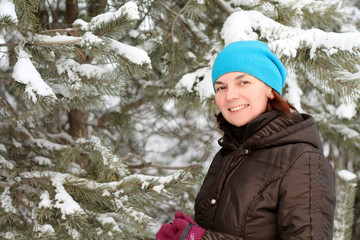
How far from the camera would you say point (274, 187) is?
49.1 inches

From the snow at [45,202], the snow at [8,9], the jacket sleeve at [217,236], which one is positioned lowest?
the snow at [45,202]

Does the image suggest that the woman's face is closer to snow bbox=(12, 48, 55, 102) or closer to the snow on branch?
the snow on branch

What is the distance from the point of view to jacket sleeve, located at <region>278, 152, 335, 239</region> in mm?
1151

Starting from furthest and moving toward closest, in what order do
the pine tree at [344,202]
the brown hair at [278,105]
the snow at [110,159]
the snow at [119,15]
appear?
the pine tree at [344,202] → the snow at [110,159] → the snow at [119,15] → the brown hair at [278,105]

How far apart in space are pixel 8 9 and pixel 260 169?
3.58 feet

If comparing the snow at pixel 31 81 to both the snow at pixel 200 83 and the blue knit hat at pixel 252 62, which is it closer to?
the blue knit hat at pixel 252 62

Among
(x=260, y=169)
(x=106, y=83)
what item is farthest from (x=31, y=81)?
(x=260, y=169)

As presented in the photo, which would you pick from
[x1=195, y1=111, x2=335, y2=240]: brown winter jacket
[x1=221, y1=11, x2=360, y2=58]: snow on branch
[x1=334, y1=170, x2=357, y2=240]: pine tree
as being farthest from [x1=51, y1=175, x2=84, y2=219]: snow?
[x1=334, y1=170, x2=357, y2=240]: pine tree

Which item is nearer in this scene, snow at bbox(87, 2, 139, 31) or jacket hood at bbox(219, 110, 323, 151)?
jacket hood at bbox(219, 110, 323, 151)

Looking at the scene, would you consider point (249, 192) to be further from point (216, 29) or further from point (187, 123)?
point (187, 123)

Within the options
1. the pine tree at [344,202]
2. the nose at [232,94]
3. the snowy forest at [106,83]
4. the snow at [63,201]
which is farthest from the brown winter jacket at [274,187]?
the pine tree at [344,202]

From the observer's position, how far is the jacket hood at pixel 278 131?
1.32 meters

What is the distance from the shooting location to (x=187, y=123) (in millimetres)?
4742

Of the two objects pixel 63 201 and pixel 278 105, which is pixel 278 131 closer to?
pixel 278 105
